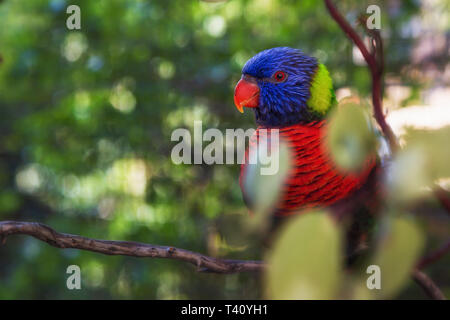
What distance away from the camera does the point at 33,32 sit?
1465 mm

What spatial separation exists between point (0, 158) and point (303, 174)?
198 cm

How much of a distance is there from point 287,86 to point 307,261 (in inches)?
24.3

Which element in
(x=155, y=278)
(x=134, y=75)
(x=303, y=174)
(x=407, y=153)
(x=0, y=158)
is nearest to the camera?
(x=407, y=153)

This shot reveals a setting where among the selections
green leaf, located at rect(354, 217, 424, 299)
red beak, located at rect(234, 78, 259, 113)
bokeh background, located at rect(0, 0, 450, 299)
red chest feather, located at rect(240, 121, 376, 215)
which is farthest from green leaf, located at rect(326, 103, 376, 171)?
bokeh background, located at rect(0, 0, 450, 299)

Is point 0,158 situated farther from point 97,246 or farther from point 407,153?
point 407,153

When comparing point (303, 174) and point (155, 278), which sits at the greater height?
point (303, 174)

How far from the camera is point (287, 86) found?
73 cm

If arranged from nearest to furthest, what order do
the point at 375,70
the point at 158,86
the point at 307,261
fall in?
the point at 307,261 → the point at 375,70 → the point at 158,86

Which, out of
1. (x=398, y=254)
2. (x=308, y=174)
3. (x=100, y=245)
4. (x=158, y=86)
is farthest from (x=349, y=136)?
(x=158, y=86)

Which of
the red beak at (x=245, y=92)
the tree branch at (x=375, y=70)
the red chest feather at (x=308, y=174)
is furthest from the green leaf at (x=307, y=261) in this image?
the red beak at (x=245, y=92)

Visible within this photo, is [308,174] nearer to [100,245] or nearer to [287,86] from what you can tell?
[287,86]

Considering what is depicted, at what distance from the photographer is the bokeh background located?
1310 millimetres

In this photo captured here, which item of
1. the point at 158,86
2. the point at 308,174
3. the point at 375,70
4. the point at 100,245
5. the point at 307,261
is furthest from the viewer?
the point at 158,86
